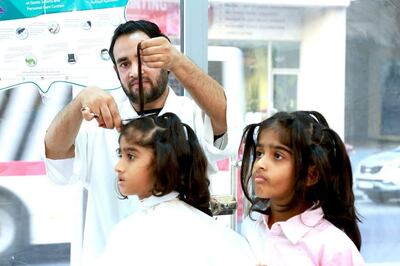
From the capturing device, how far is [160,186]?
1329mm

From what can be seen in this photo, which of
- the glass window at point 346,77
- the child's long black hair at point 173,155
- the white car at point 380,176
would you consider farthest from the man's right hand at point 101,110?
the white car at point 380,176

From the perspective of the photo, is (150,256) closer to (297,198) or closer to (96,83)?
(297,198)

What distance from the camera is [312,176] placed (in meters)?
1.27

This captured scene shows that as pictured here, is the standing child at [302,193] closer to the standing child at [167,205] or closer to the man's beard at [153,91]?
the standing child at [167,205]

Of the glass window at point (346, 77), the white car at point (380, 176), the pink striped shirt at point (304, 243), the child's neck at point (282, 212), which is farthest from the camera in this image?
the white car at point (380, 176)

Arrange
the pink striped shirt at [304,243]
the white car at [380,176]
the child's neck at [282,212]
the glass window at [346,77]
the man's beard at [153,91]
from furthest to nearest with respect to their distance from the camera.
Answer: the white car at [380,176]
the glass window at [346,77]
the man's beard at [153,91]
the child's neck at [282,212]
the pink striped shirt at [304,243]

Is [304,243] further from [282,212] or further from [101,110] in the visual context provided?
[101,110]

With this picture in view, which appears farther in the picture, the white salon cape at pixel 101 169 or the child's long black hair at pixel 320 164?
the white salon cape at pixel 101 169

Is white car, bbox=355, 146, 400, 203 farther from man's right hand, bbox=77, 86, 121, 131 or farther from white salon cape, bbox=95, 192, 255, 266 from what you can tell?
man's right hand, bbox=77, 86, 121, 131

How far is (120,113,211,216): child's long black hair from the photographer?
1.30 meters

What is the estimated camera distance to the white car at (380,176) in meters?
2.79

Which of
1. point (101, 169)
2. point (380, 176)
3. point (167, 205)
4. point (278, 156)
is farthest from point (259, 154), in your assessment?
point (380, 176)

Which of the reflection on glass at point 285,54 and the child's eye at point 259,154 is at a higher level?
the reflection on glass at point 285,54

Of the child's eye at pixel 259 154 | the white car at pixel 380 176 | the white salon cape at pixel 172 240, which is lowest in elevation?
the white car at pixel 380 176
